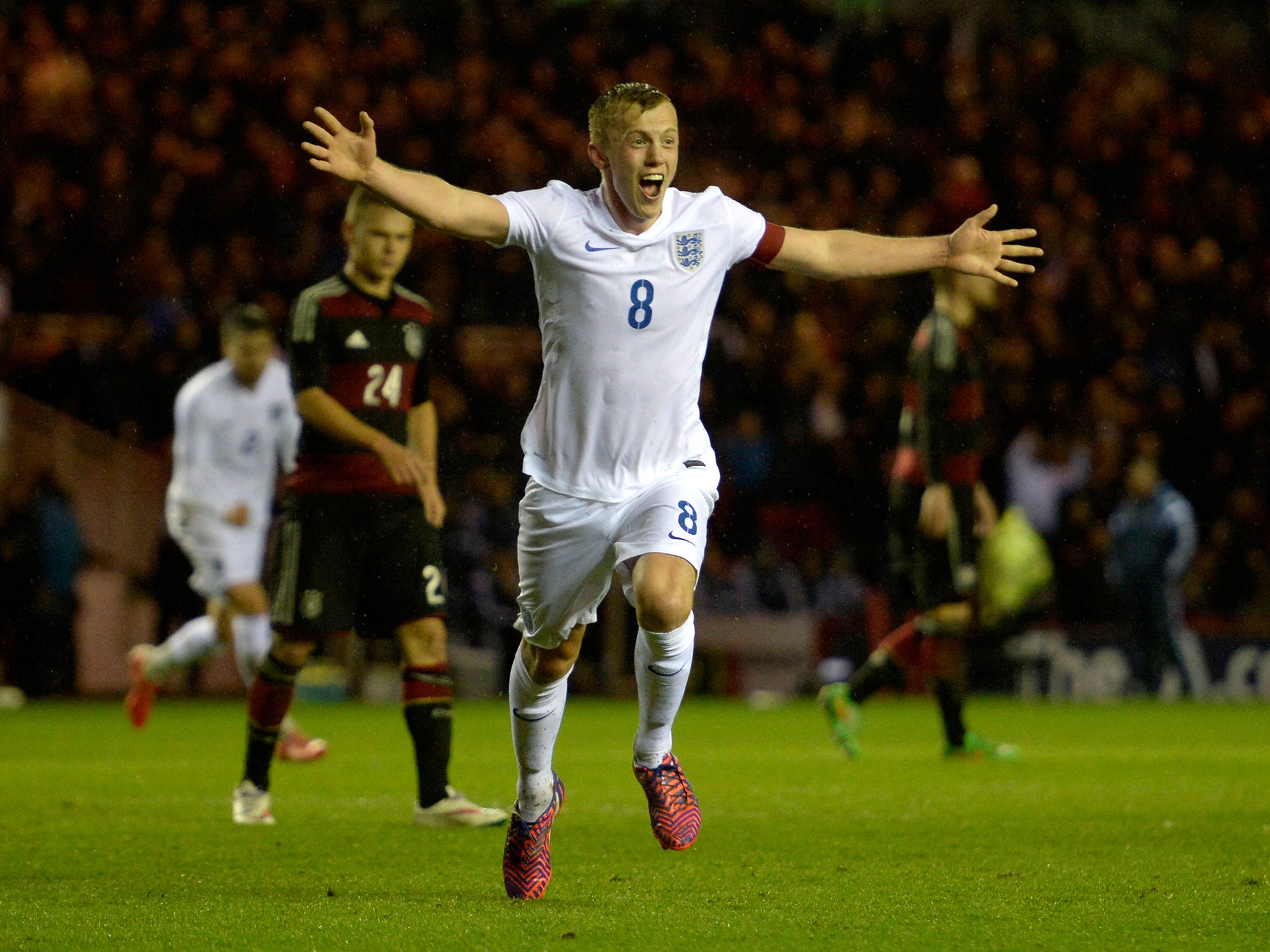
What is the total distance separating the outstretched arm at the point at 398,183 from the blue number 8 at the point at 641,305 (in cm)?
43

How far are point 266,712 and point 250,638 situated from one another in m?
2.78

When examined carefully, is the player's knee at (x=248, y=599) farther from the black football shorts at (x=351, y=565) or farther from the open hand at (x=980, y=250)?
the open hand at (x=980, y=250)

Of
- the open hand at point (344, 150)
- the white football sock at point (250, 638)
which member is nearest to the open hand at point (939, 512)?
the white football sock at point (250, 638)

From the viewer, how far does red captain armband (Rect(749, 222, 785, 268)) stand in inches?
197

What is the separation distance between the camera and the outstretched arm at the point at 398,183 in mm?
4250

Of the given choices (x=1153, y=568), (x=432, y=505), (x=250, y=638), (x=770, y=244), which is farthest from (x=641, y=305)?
(x=1153, y=568)

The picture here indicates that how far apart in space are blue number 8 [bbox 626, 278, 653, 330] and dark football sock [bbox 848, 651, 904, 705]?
4.78m

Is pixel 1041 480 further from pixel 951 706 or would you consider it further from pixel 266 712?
pixel 266 712

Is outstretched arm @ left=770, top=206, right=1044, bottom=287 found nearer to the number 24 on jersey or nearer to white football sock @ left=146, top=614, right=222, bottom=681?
the number 24 on jersey

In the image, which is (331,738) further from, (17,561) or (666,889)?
(666,889)

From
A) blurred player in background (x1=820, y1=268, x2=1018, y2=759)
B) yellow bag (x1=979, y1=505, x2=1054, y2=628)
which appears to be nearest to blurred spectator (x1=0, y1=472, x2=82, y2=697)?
yellow bag (x1=979, y1=505, x2=1054, y2=628)

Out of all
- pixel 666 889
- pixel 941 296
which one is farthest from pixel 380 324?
pixel 941 296

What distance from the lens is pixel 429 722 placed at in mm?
6383

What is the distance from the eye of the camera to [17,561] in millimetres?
14789
